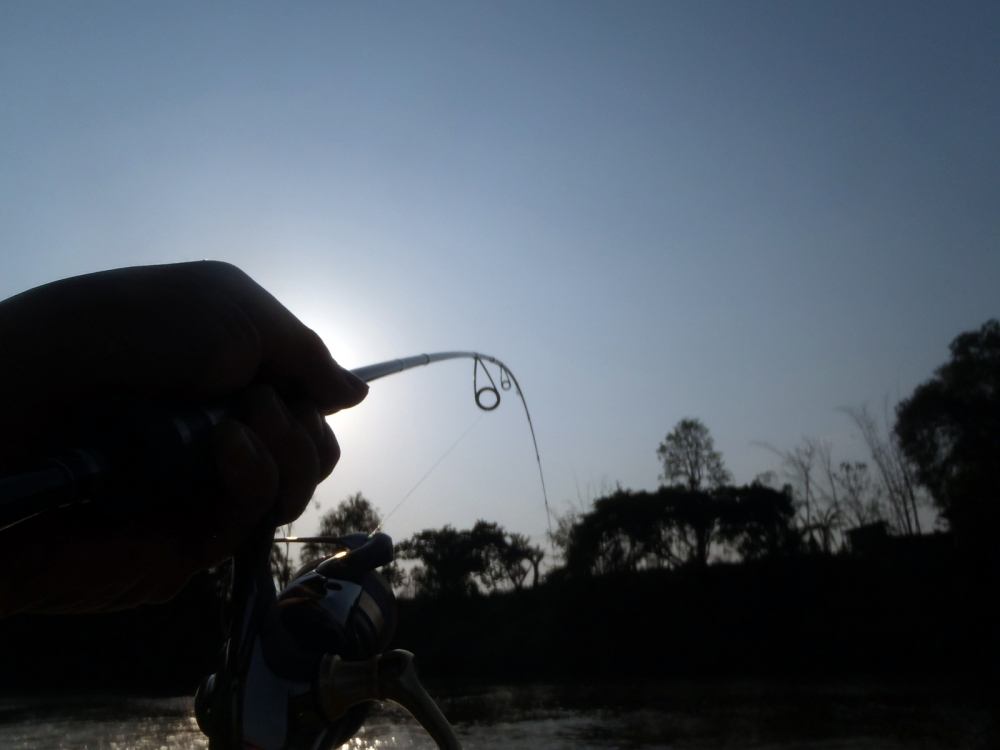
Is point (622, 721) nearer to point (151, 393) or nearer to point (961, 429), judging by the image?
point (151, 393)

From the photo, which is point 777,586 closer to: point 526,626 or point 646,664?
point 646,664

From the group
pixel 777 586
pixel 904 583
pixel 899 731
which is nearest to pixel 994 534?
pixel 904 583

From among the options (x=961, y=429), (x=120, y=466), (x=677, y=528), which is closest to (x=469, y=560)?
(x=677, y=528)

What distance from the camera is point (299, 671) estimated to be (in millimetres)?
1099

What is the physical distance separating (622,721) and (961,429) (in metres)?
17.5

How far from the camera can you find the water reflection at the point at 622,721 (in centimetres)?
832

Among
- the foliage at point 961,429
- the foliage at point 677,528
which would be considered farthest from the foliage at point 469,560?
the foliage at point 961,429

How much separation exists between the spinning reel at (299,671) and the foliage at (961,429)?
24.1 m

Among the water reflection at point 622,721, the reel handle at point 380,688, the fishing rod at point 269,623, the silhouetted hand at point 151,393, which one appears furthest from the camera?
the water reflection at point 622,721

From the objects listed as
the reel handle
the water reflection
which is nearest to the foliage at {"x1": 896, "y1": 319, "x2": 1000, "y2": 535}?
the water reflection

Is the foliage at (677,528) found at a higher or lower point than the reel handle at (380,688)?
higher

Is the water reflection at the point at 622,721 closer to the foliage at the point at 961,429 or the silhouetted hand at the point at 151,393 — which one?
the silhouetted hand at the point at 151,393

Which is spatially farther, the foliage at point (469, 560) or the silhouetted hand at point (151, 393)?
the foliage at point (469, 560)

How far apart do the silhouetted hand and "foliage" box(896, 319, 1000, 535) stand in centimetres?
2426
